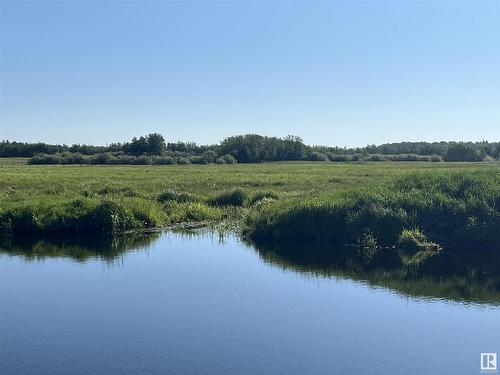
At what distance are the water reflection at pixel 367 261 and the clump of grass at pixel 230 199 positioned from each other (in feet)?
23.4

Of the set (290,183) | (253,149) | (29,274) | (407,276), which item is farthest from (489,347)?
(253,149)

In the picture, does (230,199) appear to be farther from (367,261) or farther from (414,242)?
(367,261)

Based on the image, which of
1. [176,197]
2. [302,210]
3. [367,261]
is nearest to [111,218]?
Answer: [176,197]

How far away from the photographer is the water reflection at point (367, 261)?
64.1 ft

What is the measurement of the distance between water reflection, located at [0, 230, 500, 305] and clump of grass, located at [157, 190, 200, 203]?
633 centimetres

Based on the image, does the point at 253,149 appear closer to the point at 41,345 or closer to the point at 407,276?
the point at 407,276

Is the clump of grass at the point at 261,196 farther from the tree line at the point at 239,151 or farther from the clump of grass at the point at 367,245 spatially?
the tree line at the point at 239,151

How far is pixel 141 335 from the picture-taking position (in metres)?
14.2

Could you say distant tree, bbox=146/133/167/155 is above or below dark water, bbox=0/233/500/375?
above

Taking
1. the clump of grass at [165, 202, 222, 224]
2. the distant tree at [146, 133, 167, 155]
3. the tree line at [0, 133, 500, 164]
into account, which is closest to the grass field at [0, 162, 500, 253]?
the clump of grass at [165, 202, 222, 224]

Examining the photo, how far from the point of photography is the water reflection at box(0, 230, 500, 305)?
19.5 m

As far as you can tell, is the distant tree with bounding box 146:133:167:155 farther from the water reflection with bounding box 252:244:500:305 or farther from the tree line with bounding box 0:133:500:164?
the water reflection with bounding box 252:244:500:305

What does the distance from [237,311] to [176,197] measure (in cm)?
1865

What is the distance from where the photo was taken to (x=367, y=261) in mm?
22938
